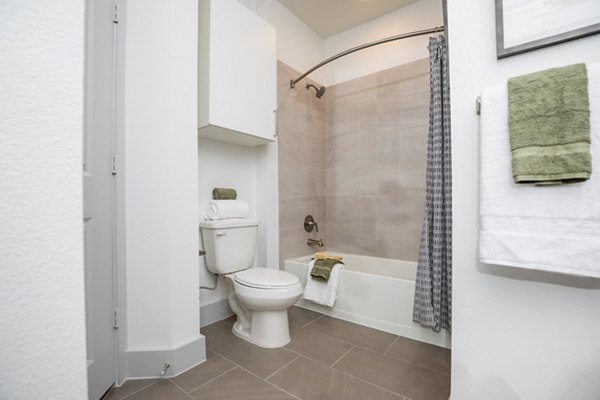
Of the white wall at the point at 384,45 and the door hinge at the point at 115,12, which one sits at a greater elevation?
the white wall at the point at 384,45

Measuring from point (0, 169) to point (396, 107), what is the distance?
2.74m

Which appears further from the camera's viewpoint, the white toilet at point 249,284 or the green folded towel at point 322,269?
the green folded towel at point 322,269

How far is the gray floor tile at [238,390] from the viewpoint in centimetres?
128

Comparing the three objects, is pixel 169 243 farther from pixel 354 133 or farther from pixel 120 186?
pixel 354 133

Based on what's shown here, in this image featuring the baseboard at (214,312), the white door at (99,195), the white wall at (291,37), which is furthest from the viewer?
the white wall at (291,37)

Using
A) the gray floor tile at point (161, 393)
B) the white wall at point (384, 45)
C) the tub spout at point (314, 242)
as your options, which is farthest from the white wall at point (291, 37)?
the gray floor tile at point (161, 393)

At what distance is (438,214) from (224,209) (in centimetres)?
148

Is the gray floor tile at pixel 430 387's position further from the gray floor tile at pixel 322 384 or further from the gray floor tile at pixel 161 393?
the gray floor tile at pixel 161 393

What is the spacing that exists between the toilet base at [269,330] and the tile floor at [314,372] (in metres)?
0.04

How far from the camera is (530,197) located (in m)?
0.83

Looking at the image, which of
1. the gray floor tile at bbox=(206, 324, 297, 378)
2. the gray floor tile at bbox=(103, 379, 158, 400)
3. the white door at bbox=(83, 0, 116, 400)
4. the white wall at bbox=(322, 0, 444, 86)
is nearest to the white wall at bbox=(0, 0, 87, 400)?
the white door at bbox=(83, 0, 116, 400)

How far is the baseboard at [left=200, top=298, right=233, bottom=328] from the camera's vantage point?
2029 mm

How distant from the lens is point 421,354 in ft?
5.38

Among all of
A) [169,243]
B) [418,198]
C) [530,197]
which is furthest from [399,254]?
[169,243]
